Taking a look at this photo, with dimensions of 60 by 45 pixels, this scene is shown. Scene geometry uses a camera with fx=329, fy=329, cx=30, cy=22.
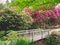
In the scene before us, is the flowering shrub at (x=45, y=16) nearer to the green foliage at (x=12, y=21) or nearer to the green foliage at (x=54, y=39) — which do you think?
the green foliage at (x=12, y=21)

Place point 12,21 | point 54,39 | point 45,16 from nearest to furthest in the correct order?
point 54,39, point 12,21, point 45,16

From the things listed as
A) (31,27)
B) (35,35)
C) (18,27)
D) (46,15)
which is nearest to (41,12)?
(46,15)

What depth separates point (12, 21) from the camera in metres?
21.4

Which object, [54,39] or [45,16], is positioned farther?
[45,16]

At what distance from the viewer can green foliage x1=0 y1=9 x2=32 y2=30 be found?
70.2 feet

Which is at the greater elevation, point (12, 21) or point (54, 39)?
point (12, 21)

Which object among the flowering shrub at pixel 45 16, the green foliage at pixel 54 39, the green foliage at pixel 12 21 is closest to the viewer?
the green foliage at pixel 54 39

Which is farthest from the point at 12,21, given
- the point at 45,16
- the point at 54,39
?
the point at 45,16

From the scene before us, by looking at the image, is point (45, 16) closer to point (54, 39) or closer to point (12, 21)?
point (12, 21)

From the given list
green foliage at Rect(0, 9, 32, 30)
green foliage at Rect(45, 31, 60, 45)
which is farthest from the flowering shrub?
green foliage at Rect(45, 31, 60, 45)

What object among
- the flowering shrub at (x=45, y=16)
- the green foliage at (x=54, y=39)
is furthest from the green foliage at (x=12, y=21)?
the green foliage at (x=54, y=39)

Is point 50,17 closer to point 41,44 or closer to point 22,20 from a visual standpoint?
point 22,20

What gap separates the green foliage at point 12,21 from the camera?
2141cm

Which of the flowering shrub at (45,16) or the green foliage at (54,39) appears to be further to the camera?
the flowering shrub at (45,16)
